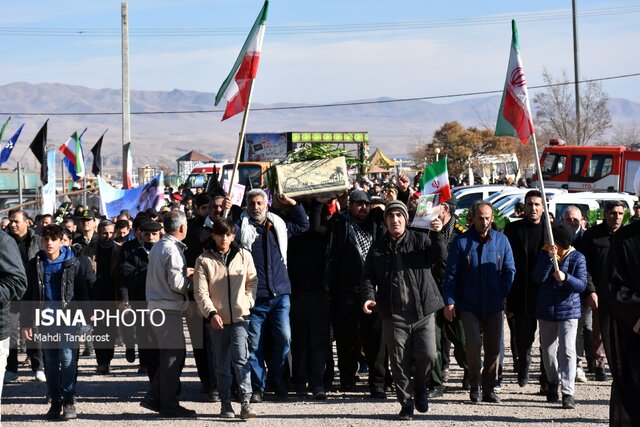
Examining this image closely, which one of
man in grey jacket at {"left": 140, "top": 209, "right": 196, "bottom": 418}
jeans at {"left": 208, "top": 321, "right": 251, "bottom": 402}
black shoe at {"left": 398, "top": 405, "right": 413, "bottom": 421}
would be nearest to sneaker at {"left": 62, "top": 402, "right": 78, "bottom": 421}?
man in grey jacket at {"left": 140, "top": 209, "right": 196, "bottom": 418}

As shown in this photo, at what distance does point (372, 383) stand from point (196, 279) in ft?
7.10

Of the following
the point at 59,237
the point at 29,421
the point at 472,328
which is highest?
the point at 59,237

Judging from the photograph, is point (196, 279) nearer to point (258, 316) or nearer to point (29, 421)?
point (258, 316)

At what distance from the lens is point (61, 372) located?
9.95 m

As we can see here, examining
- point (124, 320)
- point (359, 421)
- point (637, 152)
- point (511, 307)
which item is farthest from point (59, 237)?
point (637, 152)

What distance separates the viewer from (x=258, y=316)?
10516mm

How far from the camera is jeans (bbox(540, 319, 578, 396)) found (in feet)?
32.6

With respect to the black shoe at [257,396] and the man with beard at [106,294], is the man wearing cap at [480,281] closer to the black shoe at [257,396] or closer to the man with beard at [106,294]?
the black shoe at [257,396]

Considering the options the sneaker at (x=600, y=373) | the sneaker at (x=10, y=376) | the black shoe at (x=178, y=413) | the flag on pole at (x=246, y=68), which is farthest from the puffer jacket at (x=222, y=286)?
the sneaker at (x=600, y=373)

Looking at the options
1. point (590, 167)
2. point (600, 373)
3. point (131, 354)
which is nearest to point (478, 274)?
point (600, 373)

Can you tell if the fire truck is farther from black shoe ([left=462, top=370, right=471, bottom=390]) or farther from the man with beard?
black shoe ([left=462, top=370, right=471, bottom=390])

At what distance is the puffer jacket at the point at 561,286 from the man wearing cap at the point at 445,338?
37.1 inches

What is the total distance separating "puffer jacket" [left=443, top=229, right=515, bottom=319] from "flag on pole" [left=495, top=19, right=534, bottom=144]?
121cm

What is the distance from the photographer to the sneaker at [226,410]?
9750mm
